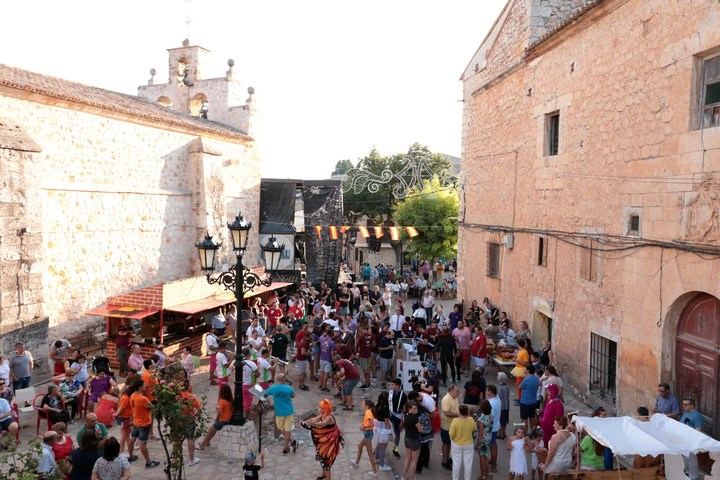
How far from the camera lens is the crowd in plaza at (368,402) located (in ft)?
23.3

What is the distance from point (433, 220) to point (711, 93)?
72.5 feet

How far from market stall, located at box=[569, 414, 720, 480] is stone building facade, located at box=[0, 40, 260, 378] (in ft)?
38.4

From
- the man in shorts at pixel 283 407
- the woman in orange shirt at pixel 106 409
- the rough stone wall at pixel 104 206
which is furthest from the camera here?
the rough stone wall at pixel 104 206

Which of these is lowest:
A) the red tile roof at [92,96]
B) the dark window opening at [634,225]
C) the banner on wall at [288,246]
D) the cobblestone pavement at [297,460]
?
the cobblestone pavement at [297,460]

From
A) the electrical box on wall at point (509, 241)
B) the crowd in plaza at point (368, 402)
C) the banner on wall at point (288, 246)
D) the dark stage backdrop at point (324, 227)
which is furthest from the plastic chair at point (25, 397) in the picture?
the dark stage backdrop at point (324, 227)

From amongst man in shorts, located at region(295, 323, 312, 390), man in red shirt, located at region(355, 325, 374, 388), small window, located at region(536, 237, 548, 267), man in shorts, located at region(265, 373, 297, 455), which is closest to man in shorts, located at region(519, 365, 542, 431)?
man in shorts, located at region(265, 373, 297, 455)

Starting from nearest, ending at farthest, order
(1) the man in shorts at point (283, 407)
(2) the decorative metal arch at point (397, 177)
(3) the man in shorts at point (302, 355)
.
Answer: (1) the man in shorts at point (283, 407), (3) the man in shorts at point (302, 355), (2) the decorative metal arch at point (397, 177)

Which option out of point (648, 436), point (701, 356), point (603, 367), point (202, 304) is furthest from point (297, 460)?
point (202, 304)

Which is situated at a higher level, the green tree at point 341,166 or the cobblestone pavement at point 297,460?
the green tree at point 341,166

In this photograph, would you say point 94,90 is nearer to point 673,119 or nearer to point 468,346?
point 468,346

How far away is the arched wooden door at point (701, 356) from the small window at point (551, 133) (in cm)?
539

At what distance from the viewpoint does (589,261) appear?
1098cm

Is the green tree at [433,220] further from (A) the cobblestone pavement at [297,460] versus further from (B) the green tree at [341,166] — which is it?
(B) the green tree at [341,166]

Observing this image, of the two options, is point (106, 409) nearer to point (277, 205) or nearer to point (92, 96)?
point (92, 96)
